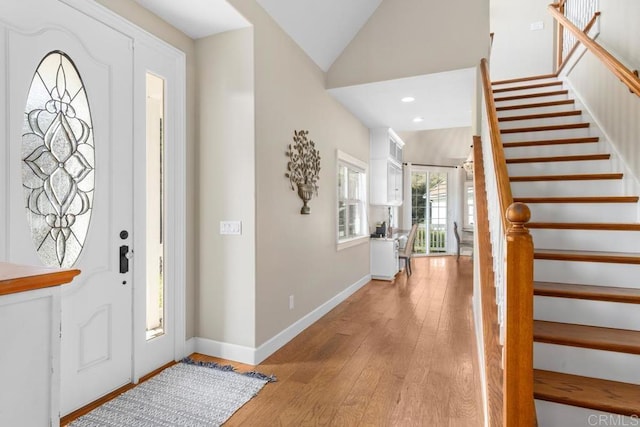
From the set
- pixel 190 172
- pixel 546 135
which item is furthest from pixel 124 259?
pixel 546 135

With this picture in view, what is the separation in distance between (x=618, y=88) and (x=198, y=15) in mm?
3276

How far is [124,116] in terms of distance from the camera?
2291mm

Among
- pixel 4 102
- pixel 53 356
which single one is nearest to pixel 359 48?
pixel 4 102

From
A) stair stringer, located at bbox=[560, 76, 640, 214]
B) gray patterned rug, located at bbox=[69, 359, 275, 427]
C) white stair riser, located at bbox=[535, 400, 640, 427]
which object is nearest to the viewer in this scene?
white stair riser, located at bbox=[535, 400, 640, 427]

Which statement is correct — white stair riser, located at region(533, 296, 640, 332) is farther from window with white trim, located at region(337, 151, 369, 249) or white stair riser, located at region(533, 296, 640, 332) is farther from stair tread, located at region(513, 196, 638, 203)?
window with white trim, located at region(337, 151, 369, 249)

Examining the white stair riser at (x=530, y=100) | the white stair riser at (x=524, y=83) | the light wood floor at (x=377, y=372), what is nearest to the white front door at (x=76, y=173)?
the light wood floor at (x=377, y=372)

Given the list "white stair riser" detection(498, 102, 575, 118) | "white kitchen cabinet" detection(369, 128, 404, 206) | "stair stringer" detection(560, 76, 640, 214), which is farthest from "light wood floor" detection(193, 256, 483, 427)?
"white stair riser" detection(498, 102, 575, 118)

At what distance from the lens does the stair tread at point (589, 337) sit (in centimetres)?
162

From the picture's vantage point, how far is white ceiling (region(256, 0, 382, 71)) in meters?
3.03

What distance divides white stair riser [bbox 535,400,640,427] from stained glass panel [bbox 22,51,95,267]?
2562 millimetres

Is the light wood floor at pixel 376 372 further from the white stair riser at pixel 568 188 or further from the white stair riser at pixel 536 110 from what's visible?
the white stair riser at pixel 536 110

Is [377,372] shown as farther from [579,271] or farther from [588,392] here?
[579,271]

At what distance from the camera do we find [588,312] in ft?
6.19

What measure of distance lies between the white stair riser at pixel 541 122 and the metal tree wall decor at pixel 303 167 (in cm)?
204
